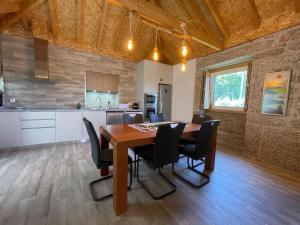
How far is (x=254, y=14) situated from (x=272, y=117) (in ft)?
7.10

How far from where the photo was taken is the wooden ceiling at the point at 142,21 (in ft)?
8.61

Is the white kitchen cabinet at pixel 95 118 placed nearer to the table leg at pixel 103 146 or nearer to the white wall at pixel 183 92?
the table leg at pixel 103 146

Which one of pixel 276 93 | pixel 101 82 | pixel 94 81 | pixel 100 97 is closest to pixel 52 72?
pixel 94 81

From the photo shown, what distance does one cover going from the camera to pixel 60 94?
3.96 metres

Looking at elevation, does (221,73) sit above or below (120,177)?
above

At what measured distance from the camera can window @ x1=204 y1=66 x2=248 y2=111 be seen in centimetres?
356

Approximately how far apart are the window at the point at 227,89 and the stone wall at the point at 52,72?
299 cm

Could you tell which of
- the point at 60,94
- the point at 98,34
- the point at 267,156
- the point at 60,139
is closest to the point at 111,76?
the point at 98,34

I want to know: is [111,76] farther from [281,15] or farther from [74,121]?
[281,15]

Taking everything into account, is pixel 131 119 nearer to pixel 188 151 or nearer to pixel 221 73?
pixel 188 151

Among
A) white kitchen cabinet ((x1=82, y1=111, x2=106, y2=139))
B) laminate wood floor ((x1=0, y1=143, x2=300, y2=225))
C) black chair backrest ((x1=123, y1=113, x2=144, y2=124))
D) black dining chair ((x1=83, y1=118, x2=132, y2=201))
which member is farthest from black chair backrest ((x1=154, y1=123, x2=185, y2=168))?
white kitchen cabinet ((x1=82, y1=111, x2=106, y2=139))

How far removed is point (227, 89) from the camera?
12.8 ft

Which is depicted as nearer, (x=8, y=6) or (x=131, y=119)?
(x=8, y=6)

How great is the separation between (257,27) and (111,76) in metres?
4.02
